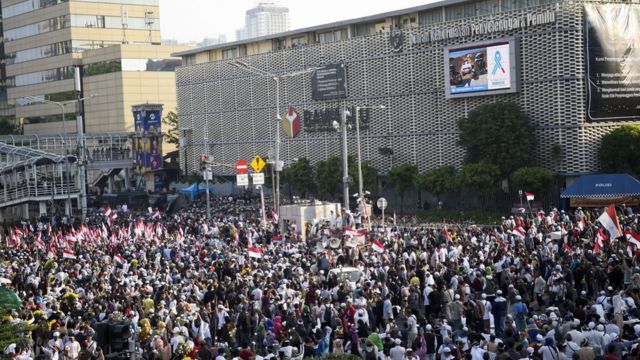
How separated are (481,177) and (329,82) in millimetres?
16732

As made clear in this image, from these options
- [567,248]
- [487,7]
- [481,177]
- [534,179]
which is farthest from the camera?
[487,7]

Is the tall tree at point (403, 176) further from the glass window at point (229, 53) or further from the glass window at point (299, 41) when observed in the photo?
the glass window at point (229, 53)

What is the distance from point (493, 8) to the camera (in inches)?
2143

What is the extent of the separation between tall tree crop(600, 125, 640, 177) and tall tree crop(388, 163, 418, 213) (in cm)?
1189

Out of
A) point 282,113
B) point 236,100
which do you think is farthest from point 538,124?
point 236,100

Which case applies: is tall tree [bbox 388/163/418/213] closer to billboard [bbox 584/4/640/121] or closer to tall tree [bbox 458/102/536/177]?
tall tree [bbox 458/102/536/177]

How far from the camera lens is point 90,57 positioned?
94.2 meters

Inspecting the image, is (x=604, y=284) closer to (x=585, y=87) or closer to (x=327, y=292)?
(x=327, y=292)

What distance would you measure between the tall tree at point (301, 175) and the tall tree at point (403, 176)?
7.86 m

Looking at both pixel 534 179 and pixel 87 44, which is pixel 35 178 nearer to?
pixel 534 179

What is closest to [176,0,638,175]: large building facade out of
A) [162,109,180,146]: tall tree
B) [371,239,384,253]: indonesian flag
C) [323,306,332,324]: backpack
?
[162,109,180,146]: tall tree

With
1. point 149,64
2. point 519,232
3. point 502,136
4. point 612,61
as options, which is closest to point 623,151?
point 612,61

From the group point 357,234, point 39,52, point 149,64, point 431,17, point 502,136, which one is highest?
point 39,52

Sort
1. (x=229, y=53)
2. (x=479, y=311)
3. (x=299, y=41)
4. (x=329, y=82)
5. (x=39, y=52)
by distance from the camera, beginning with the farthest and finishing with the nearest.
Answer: (x=39, y=52), (x=229, y=53), (x=299, y=41), (x=329, y=82), (x=479, y=311)
